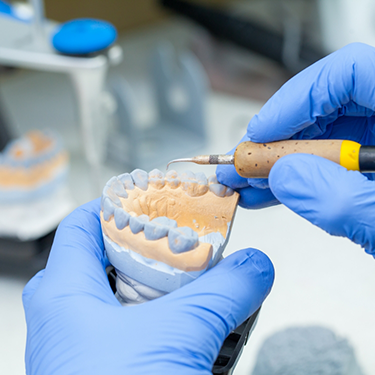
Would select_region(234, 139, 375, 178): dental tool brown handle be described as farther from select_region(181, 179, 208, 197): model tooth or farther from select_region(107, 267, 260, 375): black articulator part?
select_region(107, 267, 260, 375): black articulator part

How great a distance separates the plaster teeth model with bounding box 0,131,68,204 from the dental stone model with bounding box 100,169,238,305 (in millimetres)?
613

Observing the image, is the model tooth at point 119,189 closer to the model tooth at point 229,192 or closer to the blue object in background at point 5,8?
the model tooth at point 229,192

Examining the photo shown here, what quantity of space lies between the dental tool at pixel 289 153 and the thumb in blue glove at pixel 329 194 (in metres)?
0.02

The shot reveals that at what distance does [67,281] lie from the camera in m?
0.68

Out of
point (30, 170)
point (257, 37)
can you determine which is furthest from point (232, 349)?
point (257, 37)

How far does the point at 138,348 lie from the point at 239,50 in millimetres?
2315

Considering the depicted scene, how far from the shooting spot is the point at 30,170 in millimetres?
1279

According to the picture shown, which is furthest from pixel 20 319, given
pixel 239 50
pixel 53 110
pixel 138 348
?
pixel 239 50

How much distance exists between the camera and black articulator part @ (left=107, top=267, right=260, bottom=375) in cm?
65

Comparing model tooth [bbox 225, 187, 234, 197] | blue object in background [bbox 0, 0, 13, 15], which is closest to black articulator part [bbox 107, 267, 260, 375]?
model tooth [bbox 225, 187, 234, 197]

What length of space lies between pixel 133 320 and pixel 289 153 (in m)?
0.36

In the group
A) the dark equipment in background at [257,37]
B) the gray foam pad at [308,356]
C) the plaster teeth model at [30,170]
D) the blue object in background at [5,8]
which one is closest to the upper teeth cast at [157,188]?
the gray foam pad at [308,356]

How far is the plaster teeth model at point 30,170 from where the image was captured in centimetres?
127

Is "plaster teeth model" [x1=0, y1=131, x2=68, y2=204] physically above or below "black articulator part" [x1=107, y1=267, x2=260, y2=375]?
below
